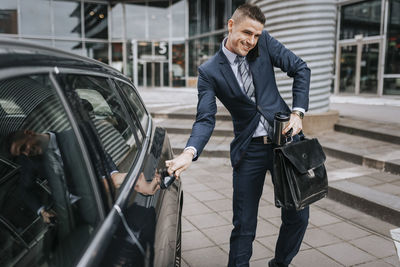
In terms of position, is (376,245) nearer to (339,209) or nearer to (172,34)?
(339,209)

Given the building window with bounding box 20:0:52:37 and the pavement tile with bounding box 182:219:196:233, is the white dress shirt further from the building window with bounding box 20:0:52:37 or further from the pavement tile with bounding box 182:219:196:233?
the building window with bounding box 20:0:52:37

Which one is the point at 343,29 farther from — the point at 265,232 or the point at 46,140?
the point at 46,140

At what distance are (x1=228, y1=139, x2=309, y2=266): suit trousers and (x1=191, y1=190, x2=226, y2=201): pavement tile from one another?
2170 millimetres

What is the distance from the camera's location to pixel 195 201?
466 centimetres

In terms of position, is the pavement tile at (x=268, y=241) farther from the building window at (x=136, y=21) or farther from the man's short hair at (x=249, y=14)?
the building window at (x=136, y=21)

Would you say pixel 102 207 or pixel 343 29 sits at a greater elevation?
pixel 343 29

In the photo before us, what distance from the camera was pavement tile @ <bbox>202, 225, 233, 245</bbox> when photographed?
3.56 meters

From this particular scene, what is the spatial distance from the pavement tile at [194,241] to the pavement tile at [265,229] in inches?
21.0

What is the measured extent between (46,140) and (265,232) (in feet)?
9.41

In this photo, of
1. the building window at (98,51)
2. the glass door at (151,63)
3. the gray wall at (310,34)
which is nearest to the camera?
the gray wall at (310,34)

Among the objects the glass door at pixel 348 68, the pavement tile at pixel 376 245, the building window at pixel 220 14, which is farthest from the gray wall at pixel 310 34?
the building window at pixel 220 14

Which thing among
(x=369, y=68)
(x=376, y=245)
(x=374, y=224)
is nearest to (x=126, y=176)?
(x=376, y=245)

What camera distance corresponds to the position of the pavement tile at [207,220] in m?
3.93

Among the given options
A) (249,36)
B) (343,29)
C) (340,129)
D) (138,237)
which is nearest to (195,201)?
(249,36)
